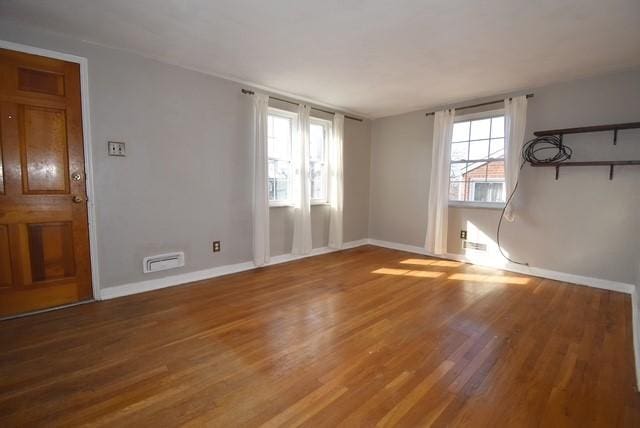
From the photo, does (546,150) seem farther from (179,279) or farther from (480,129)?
(179,279)

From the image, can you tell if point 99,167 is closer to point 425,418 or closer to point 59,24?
point 59,24

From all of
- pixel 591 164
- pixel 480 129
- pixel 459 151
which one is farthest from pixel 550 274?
pixel 480 129

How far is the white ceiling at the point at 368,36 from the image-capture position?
2066 mm

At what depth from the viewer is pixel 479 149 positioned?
4176 mm

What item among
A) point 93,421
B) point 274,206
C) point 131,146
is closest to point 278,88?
point 274,206

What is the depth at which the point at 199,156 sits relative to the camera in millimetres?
3334

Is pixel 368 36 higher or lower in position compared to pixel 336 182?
higher

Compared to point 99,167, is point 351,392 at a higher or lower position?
lower

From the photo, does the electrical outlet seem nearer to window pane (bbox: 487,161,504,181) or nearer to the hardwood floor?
the hardwood floor

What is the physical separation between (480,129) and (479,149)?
0.29 meters

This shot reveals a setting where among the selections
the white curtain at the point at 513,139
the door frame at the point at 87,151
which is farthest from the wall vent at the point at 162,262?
the white curtain at the point at 513,139

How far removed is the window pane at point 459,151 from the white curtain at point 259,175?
2857mm

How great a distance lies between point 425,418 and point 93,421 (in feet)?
5.28

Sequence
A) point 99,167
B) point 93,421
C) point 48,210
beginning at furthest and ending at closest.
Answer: point 99,167 < point 48,210 < point 93,421
